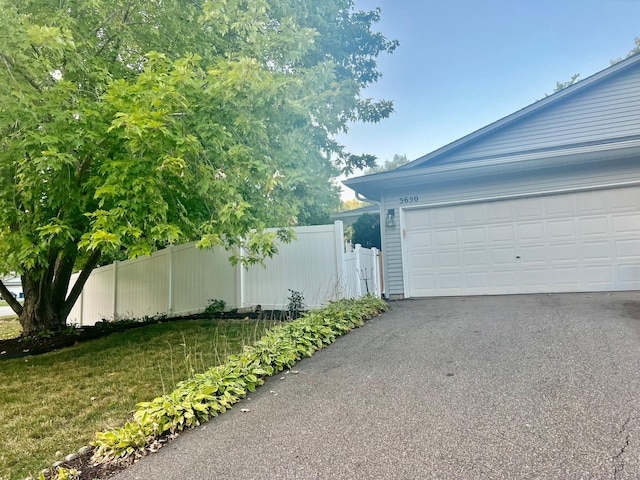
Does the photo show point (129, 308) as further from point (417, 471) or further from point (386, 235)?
point (417, 471)

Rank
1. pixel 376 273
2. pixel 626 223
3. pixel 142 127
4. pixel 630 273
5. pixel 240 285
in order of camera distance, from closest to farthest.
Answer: pixel 142 127
pixel 630 273
pixel 626 223
pixel 240 285
pixel 376 273

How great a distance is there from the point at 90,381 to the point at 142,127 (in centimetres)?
324

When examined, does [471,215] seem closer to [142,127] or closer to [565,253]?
[565,253]

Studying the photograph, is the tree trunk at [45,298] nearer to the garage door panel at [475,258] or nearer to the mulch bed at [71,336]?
the mulch bed at [71,336]

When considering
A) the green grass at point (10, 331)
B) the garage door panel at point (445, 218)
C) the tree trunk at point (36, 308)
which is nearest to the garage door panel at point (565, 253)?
the garage door panel at point (445, 218)

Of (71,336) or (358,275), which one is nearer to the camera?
(71,336)

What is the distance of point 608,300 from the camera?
6391 mm

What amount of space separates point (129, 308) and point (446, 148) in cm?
880

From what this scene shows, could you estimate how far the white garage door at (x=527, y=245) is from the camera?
295 inches

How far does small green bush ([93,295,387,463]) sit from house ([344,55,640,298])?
4.10 m

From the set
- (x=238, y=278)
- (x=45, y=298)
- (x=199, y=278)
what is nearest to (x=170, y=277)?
(x=199, y=278)

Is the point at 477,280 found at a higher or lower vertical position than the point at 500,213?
lower

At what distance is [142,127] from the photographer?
11.3ft

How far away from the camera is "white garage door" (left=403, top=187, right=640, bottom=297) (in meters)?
7.48
